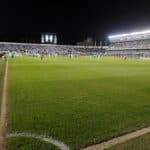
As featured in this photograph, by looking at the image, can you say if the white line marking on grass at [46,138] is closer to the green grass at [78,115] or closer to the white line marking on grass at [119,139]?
the green grass at [78,115]

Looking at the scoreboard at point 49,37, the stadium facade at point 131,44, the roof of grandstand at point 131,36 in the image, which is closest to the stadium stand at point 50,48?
the scoreboard at point 49,37

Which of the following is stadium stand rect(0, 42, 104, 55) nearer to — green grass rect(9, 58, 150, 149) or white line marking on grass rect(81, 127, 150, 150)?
green grass rect(9, 58, 150, 149)

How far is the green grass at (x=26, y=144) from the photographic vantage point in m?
5.75

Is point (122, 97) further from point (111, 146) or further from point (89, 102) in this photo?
point (111, 146)

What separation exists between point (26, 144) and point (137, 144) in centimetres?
234

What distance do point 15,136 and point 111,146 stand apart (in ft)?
7.04

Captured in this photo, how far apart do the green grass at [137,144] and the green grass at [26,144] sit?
1.36 m

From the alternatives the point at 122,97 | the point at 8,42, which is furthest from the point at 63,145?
the point at 8,42

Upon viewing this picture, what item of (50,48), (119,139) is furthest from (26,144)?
(50,48)

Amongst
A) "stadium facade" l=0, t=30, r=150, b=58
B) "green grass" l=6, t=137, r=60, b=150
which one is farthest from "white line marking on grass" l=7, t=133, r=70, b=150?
"stadium facade" l=0, t=30, r=150, b=58

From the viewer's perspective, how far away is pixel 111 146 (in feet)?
19.5

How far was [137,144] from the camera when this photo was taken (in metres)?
6.07

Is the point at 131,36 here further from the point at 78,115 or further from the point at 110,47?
the point at 78,115

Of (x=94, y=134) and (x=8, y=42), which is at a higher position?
(x=8, y=42)
